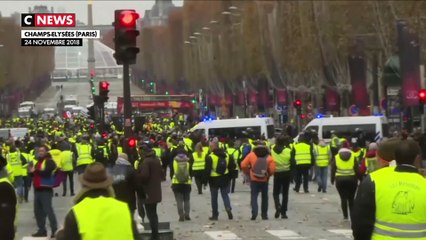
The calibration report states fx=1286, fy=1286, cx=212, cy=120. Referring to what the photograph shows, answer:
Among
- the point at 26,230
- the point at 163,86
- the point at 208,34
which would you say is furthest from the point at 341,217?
the point at 163,86

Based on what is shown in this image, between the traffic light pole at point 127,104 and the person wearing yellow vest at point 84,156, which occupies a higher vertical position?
the traffic light pole at point 127,104

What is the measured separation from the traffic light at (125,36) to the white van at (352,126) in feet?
82.2

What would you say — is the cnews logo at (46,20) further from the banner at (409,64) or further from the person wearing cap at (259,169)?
the person wearing cap at (259,169)

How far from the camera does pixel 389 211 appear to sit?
28.2ft

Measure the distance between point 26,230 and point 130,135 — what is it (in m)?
4.09

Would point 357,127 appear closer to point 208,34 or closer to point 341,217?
point 341,217

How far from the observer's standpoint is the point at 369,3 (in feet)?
195

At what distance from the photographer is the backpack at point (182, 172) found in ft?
76.4

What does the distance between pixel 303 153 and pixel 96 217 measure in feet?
77.1

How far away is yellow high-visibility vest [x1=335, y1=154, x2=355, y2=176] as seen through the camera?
69.7ft

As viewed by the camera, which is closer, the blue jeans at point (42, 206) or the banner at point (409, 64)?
the blue jeans at point (42, 206)

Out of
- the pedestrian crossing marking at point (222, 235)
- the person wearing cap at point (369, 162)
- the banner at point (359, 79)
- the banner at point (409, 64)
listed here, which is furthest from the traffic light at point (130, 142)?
the banner at point (359, 79)

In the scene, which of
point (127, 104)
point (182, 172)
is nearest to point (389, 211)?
point (127, 104)

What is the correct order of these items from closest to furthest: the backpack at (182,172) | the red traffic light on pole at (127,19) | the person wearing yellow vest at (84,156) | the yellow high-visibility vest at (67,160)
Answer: the red traffic light on pole at (127,19), the backpack at (182,172), the yellow high-visibility vest at (67,160), the person wearing yellow vest at (84,156)
